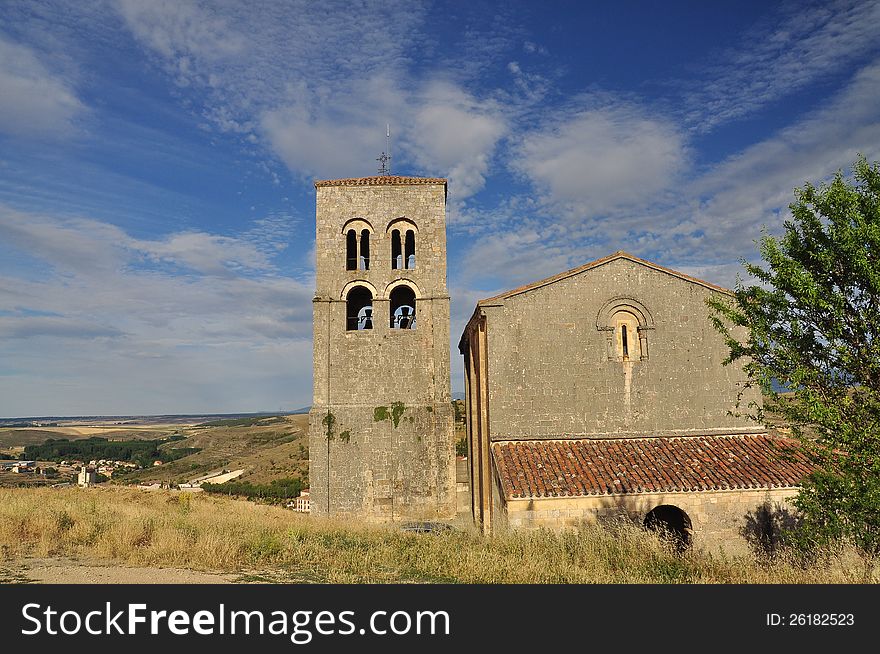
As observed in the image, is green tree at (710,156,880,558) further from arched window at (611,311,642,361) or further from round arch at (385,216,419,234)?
round arch at (385,216,419,234)

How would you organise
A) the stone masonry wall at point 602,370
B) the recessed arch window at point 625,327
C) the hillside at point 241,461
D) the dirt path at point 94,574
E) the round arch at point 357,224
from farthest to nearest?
1. the hillside at point 241,461
2. the round arch at point 357,224
3. the recessed arch window at point 625,327
4. the stone masonry wall at point 602,370
5. the dirt path at point 94,574

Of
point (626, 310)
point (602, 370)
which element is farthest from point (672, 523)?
point (626, 310)

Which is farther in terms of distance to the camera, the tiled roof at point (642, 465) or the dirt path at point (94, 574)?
the tiled roof at point (642, 465)

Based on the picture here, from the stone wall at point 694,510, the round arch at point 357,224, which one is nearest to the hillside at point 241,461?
the round arch at point 357,224

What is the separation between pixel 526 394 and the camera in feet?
46.4

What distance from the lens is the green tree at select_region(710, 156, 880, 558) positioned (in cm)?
771

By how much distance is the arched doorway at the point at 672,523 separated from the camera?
39.8 feet

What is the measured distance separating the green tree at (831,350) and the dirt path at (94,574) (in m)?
8.03

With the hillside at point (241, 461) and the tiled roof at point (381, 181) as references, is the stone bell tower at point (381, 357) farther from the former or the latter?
the hillside at point (241, 461)

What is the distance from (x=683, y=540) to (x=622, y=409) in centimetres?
318

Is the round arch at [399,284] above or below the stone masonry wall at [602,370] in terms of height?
above

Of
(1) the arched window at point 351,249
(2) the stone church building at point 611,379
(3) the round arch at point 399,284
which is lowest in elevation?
(2) the stone church building at point 611,379

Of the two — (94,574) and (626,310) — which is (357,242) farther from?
(94,574)

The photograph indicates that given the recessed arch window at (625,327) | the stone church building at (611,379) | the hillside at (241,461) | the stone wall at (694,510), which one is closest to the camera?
the stone wall at (694,510)
